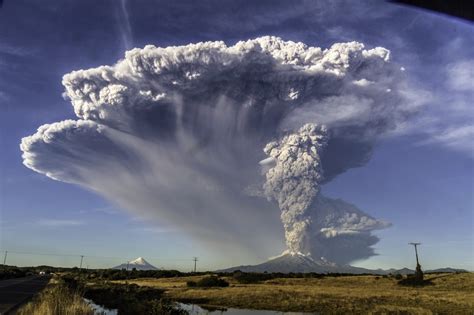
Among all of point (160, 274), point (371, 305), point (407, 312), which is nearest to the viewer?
point (407, 312)

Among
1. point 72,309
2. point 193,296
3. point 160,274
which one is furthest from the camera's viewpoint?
point 160,274

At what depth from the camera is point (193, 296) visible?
59250 millimetres

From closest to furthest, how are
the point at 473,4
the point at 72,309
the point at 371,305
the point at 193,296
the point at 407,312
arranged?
→ the point at 473,4 → the point at 72,309 → the point at 407,312 → the point at 371,305 → the point at 193,296

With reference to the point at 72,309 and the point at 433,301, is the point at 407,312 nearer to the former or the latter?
the point at 433,301

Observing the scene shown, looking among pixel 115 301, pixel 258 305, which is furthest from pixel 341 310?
pixel 115 301

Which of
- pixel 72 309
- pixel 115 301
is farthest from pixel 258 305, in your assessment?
pixel 72 309

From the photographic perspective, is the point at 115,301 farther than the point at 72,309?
Yes

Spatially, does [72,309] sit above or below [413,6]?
below

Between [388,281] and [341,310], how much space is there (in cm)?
4290

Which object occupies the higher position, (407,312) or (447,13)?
(447,13)

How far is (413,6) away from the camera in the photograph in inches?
127

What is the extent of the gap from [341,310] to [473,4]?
39723mm

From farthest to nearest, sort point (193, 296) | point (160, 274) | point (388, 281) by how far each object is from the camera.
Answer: point (160, 274) → point (388, 281) → point (193, 296)

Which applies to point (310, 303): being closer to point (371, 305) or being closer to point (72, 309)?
point (371, 305)
